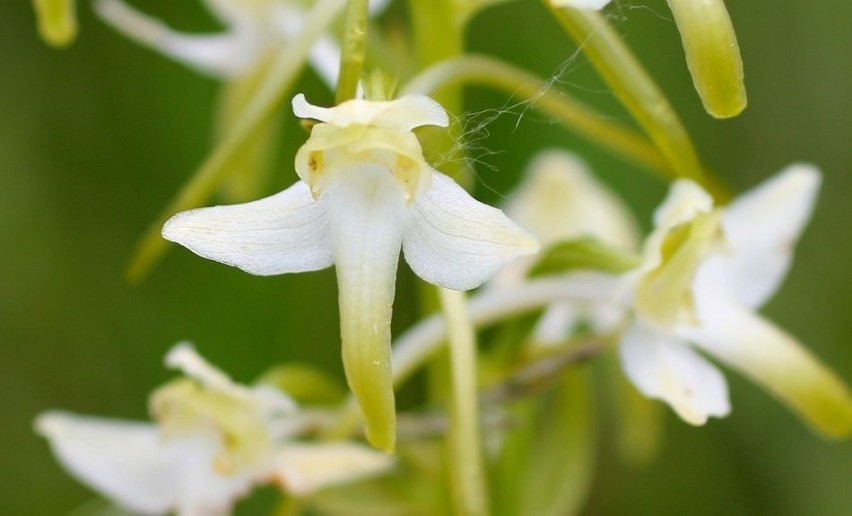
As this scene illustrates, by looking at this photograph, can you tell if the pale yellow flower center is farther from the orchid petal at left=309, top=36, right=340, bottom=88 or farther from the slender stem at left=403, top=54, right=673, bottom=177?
the orchid petal at left=309, top=36, right=340, bottom=88

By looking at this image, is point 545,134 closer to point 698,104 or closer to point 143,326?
point 698,104

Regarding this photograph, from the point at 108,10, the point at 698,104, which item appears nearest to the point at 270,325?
the point at 108,10

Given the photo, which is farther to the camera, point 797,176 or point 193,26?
point 193,26

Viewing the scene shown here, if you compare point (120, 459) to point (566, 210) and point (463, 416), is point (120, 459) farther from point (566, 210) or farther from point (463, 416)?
point (566, 210)

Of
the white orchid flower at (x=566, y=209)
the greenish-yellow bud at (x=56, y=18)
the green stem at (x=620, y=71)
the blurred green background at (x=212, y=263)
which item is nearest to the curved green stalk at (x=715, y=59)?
the green stem at (x=620, y=71)

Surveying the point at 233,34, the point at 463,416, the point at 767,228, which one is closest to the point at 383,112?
the point at 463,416

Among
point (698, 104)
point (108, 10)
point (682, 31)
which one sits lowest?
point (682, 31)

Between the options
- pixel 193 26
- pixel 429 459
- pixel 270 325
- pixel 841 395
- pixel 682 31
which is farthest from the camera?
pixel 193 26
